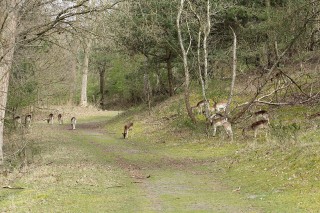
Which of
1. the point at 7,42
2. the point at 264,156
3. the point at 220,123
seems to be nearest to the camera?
the point at 7,42

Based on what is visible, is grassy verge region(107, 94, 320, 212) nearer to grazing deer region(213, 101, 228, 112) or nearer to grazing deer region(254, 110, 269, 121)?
grazing deer region(254, 110, 269, 121)

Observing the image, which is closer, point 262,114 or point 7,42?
point 7,42

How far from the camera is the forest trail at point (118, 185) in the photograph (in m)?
11.7

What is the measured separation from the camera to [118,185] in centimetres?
1470

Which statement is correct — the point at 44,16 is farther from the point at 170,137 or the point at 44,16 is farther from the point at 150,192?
the point at 170,137

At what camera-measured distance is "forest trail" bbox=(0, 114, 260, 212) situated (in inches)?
462

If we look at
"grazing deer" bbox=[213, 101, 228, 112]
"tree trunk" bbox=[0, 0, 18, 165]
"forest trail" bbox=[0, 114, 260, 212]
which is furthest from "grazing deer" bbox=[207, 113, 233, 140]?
"tree trunk" bbox=[0, 0, 18, 165]

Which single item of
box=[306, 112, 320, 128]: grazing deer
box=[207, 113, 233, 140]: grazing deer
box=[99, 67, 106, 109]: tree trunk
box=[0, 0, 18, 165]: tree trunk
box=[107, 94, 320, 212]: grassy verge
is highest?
box=[99, 67, 106, 109]: tree trunk

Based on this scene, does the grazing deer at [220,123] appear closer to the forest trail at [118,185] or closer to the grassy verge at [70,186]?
the forest trail at [118,185]

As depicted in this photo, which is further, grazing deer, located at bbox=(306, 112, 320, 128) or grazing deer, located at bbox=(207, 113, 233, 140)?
grazing deer, located at bbox=(207, 113, 233, 140)

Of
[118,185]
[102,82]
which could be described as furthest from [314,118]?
[102,82]

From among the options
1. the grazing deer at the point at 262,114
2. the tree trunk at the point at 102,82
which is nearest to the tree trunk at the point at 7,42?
the grazing deer at the point at 262,114

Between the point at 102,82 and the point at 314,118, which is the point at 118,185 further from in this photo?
the point at 102,82

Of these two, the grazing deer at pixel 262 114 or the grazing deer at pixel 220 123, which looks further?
the grazing deer at pixel 262 114
